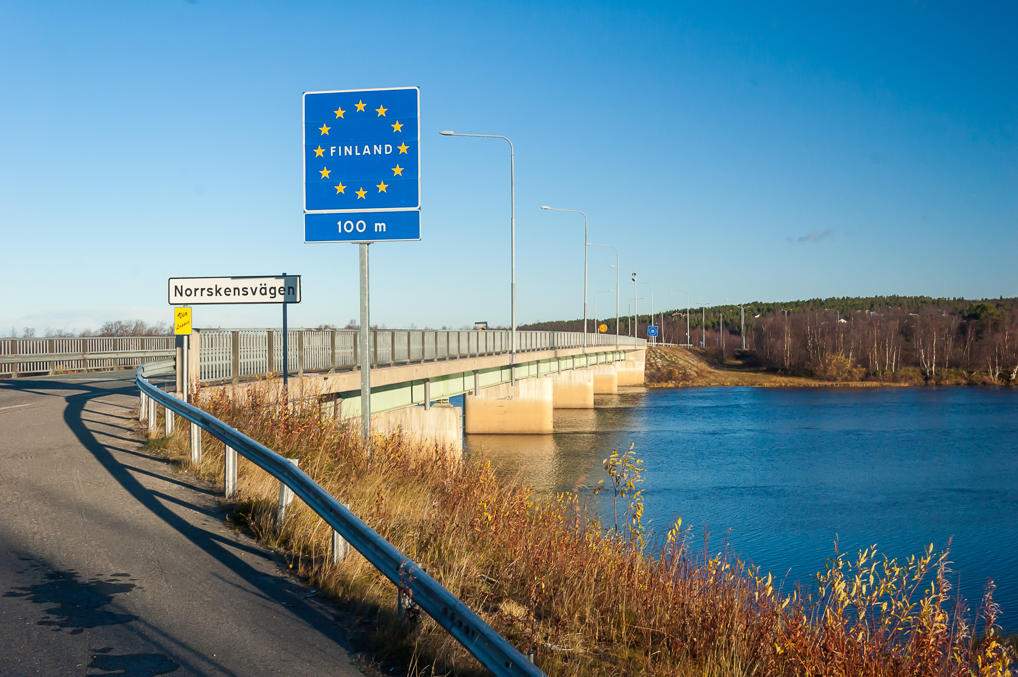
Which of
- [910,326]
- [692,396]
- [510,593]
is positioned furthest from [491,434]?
[910,326]

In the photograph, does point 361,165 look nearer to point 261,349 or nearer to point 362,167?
point 362,167

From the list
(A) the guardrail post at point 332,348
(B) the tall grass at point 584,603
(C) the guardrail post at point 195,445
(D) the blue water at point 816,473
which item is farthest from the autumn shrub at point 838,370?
(C) the guardrail post at point 195,445

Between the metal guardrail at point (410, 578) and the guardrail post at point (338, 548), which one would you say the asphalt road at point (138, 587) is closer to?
the guardrail post at point (338, 548)

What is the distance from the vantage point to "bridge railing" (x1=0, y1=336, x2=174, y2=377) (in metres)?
29.1

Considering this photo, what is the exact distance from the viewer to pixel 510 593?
625 cm

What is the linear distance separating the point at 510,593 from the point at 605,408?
63083 mm

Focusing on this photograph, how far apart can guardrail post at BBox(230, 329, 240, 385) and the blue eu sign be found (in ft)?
20.0

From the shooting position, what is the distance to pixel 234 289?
11680 mm

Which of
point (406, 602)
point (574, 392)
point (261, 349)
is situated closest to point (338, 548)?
point (406, 602)

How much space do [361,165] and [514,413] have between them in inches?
1529

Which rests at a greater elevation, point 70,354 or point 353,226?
point 353,226

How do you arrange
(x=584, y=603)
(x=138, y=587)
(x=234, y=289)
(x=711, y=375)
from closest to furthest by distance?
(x=138, y=587)
(x=584, y=603)
(x=234, y=289)
(x=711, y=375)

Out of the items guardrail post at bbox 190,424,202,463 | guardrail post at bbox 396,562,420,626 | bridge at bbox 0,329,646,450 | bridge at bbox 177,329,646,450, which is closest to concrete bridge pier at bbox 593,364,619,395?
bridge at bbox 0,329,646,450

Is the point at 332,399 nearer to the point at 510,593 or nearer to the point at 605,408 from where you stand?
the point at 510,593
